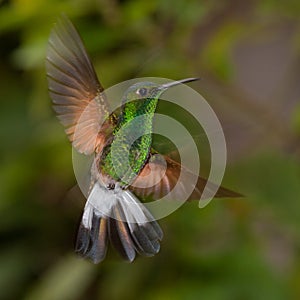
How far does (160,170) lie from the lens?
1.12ft

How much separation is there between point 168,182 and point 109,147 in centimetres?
4

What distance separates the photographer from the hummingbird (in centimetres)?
31

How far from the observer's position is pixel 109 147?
33cm

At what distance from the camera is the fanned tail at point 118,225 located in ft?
1.02

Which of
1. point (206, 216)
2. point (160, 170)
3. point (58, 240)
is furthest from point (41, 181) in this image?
point (160, 170)

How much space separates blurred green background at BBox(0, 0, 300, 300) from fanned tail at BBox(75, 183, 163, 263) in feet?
1.54

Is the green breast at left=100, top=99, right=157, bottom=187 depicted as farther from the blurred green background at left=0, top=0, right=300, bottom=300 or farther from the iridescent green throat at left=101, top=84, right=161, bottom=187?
the blurred green background at left=0, top=0, right=300, bottom=300

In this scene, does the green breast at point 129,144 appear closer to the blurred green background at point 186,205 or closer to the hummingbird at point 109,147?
the hummingbird at point 109,147

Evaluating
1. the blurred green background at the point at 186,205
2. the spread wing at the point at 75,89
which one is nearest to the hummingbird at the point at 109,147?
the spread wing at the point at 75,89

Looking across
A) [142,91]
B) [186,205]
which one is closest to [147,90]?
[142,91]

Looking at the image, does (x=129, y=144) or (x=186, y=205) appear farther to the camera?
Result: (x=186, y=205)

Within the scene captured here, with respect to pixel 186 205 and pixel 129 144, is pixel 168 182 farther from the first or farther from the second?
pixel 186 205

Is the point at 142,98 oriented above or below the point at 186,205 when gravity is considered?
above

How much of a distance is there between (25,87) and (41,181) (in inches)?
7.9
